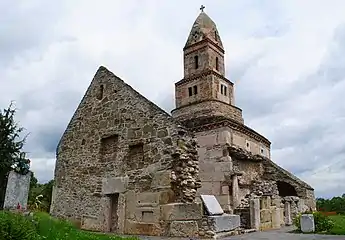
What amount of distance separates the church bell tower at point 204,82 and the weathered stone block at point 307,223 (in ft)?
41.7

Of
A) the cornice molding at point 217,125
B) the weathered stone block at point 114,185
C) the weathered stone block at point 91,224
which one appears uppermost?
the cornice molding at point 217,125

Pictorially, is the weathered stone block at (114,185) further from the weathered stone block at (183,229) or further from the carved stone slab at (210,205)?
the carved stone slab at (210,205)

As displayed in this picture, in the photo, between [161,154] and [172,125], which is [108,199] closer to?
[161,154]

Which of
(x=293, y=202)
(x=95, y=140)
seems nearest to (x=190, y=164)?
(x=95, y=140)

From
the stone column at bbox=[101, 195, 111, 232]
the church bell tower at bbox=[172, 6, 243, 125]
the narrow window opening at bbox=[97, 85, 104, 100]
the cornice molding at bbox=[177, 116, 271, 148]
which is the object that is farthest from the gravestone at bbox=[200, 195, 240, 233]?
the church bell tower at bbox=[172, 6, 243, 125]

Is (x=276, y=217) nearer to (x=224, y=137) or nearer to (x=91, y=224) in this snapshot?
(x=224, y=137)

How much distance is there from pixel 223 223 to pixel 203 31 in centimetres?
2139

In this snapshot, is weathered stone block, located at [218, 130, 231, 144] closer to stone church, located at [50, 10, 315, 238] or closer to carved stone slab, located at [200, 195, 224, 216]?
stone church, located at [50, 10, 315, 238]

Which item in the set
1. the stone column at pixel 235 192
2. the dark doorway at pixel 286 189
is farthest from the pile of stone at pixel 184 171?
the dark doorway at pixel 286 189

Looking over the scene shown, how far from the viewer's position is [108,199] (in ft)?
40.9

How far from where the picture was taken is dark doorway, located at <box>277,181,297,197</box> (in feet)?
73.2

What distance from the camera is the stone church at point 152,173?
34.8ft

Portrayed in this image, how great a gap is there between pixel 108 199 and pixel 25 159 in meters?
5.73

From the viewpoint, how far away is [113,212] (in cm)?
1248
